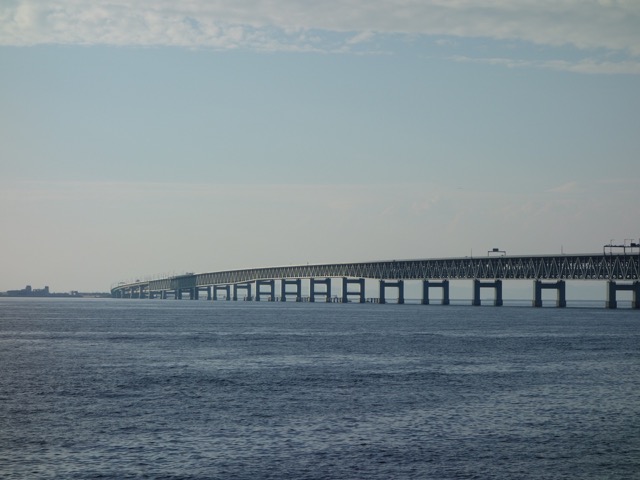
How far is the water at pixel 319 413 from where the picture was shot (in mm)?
36000

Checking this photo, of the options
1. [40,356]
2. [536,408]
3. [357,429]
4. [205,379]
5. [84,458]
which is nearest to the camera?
[84,458]

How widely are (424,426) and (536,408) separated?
890cm

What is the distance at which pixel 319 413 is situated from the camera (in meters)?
48.1

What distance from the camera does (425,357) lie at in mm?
81688

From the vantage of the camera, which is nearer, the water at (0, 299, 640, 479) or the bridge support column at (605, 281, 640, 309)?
the water at (0, 299, 640, 479)

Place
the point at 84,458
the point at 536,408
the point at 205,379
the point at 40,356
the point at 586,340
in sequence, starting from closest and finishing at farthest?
the point at 84,458 < the point at 536,408 < the point at 205,379 < the point at 40,356 < the point at 586,340

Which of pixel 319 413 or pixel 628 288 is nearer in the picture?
pixel 319 413

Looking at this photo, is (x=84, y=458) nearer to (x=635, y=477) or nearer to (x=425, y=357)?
(x=635, y=477)

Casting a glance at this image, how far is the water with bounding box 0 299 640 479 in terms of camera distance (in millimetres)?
36000

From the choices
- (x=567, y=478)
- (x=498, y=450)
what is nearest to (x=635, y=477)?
(x=567, y=478)

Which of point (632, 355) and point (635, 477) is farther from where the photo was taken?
point (632, 355)

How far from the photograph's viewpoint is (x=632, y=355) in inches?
3297

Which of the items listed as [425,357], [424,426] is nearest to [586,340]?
[425,357]

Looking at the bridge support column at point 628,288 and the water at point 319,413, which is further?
the bridge support column at point 628,288
